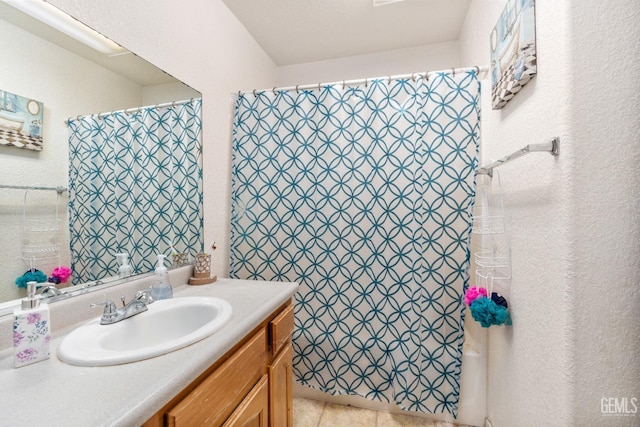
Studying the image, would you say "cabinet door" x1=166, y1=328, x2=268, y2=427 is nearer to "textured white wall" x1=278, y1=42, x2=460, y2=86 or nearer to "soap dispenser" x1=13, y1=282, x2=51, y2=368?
"soap dispenser" x1=13, y1=282, x2=51, y2=368

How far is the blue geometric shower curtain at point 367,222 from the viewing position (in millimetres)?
1505

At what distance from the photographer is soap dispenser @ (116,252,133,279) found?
115 cm

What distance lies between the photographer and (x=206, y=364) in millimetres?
693

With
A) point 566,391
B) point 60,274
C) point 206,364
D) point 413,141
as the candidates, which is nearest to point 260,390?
point 206,364

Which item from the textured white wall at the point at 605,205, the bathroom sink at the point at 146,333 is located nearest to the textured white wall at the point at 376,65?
the textured white wall at the point at 605,205

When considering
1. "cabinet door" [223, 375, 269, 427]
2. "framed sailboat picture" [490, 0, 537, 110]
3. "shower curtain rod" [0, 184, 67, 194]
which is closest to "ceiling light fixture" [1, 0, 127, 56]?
"shower curtain rod" [0, 184, 67, 194]

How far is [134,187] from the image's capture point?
48.9 inches

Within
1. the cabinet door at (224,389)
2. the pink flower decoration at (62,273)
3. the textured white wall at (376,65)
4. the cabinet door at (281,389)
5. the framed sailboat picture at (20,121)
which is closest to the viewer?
the cabinet door at (224,389)

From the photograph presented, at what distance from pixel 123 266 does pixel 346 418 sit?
1.46 m

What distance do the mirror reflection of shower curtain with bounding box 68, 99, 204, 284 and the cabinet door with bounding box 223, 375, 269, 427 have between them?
0.71m

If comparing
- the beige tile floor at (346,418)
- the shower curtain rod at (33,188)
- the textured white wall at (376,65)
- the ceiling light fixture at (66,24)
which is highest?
the textured white wall at (376,65)

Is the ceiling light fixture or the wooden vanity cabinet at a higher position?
the ceiling light fixture

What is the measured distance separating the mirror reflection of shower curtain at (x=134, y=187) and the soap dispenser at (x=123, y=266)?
Answer: 17 millimetres

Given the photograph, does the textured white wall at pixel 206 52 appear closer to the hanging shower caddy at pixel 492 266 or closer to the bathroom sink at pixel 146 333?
the bathroom sink at pixel 146 333
